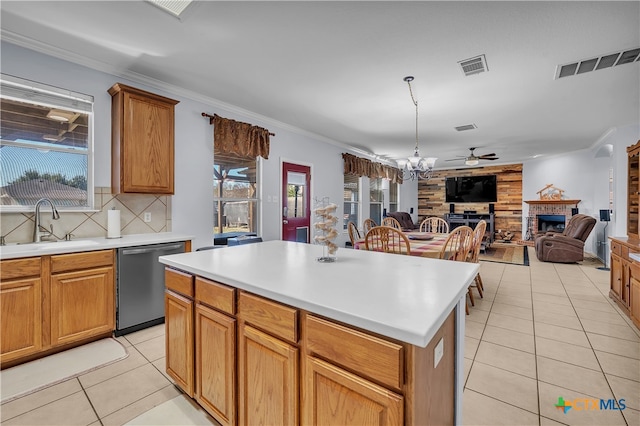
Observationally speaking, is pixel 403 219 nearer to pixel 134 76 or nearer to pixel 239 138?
pixel 239 138

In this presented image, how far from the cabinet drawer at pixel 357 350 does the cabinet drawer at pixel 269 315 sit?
7 centimetres

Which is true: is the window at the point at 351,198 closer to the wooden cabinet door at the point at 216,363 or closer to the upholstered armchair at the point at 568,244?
the upholstered armchair at the point at 568,244

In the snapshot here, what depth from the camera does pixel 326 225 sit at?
1.57 meters

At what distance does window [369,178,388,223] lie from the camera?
7814 millimetres

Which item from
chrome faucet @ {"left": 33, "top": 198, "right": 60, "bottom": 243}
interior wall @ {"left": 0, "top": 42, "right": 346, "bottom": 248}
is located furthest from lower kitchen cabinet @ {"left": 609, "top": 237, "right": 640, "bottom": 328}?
chrome faucet @ {"left": 33, "top": 198, "right": 60, "bottom": 243}

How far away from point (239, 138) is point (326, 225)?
2954 millimetres

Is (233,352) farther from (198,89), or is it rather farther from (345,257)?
(198,89)

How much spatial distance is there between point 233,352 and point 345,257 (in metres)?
0.82

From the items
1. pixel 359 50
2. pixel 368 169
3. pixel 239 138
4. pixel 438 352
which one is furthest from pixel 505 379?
pixel 368 169

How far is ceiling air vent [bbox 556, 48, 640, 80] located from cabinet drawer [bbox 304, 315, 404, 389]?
345 cm

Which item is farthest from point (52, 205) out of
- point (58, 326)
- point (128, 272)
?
point (58, 326)

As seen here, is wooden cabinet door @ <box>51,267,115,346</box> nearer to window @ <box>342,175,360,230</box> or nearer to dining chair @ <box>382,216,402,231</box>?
dining chair @ <box>382,216,402,231</box>

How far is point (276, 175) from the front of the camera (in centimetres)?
473

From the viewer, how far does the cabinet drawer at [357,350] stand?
83 centimetres
